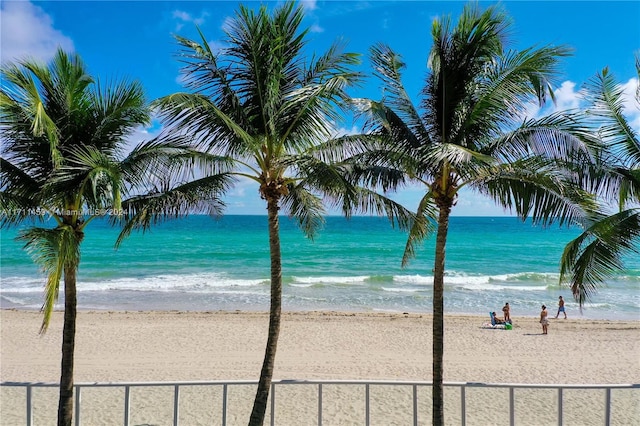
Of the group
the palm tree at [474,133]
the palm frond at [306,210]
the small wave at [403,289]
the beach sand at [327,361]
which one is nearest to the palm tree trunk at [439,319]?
the palm tree at [474,133]

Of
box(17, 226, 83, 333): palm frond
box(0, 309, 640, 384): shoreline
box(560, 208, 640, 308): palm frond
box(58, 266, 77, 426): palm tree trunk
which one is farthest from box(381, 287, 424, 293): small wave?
box(17, 226, 83, 333): palm frond

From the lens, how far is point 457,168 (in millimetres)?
5496

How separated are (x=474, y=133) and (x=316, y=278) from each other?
1040 inches

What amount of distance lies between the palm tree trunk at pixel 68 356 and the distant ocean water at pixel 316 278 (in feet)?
26.2

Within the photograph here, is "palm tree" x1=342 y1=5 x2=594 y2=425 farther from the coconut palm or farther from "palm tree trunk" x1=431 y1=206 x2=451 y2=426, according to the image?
the coconut palm

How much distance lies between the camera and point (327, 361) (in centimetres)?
1276

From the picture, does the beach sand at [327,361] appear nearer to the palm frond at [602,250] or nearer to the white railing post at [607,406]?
the palm frond at [602,250]

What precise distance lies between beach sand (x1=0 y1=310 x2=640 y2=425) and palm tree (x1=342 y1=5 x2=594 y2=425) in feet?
12.9

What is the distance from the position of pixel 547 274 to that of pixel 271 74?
32.9 metres

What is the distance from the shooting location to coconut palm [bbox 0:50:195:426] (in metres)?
5.12

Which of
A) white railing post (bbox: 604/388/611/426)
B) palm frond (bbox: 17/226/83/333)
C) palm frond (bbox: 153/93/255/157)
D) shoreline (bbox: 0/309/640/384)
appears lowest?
shoreline (bbox: 0/309/640/384)

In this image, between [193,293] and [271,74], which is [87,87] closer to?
[271,74]

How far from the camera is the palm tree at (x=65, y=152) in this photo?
5117 millimetres

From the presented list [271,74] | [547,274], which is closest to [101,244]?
[547,274]
